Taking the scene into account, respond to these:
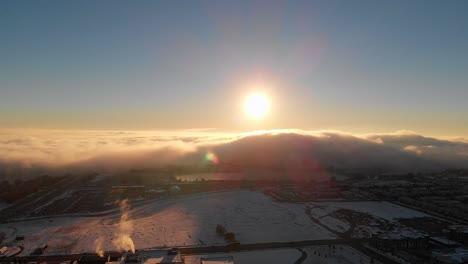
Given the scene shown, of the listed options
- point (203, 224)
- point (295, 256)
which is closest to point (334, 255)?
point (295, 256)

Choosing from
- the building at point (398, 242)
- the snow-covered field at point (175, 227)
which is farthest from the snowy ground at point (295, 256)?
the snow-covered field at point (175, 227)

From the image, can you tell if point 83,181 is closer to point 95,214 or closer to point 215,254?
point 95,214

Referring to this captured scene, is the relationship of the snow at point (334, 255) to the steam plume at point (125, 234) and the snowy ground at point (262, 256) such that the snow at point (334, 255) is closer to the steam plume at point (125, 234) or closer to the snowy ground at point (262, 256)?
the snowy ground at point (262, 256)

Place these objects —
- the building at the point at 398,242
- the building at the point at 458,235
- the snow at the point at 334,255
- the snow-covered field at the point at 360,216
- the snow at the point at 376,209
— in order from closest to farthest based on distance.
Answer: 1. the snow at the point at 334,255
2. the building at the point at 398,242
3. the building at the point at 458,235
4. the snow-covered field at the point at 360,216
5. the snow at the point at 376,209

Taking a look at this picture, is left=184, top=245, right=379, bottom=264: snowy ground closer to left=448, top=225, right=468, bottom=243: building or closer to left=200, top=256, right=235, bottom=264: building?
left=200, top=256, right=235, bottom=264: building

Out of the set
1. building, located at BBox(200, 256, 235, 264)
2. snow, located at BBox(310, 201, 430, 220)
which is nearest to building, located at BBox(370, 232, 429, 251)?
snow, located at BBox(310, 201, 430, 220)

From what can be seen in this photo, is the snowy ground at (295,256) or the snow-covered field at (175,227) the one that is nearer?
the snowy ground at (295,256)

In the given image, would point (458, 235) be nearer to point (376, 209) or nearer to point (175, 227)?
point (376, 209)
